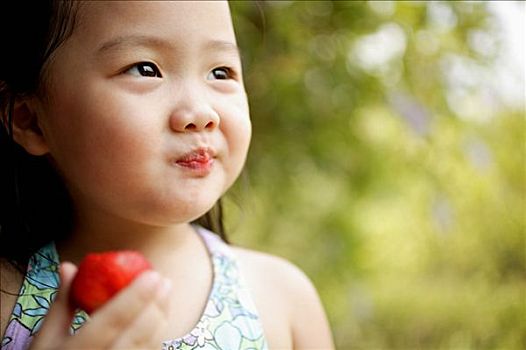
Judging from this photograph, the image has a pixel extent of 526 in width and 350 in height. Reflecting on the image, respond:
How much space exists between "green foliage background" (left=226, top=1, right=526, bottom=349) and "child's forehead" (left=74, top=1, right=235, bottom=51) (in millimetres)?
574

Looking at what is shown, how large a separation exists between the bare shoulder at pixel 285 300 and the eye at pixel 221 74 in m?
0.33

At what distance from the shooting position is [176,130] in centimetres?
116

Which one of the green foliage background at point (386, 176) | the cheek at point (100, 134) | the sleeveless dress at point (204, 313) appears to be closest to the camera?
the cheek at point (100, 134)

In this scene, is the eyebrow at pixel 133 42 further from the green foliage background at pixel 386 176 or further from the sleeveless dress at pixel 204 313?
the green foliage background at pixel 386 176

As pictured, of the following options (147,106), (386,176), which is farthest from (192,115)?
(386,176)

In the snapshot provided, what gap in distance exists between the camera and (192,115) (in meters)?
1.16

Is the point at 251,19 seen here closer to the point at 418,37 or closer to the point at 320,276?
the point at 418,37

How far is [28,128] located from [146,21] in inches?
10.4

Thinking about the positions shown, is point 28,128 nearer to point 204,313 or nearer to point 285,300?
point 204,313

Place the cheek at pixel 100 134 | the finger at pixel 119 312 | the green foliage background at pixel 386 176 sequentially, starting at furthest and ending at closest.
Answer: the green foliage background at pixel 386 176 < the cheek at pixel 100 134 < the finger at pixel 119 312

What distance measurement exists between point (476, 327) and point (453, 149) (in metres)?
0.53

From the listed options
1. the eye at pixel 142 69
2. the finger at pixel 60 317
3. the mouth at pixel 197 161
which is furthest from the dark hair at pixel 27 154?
the finger at pixel 60 317

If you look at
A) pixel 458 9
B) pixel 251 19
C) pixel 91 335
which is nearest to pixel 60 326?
pixel 91 335

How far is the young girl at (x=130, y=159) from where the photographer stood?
1.17 metres
